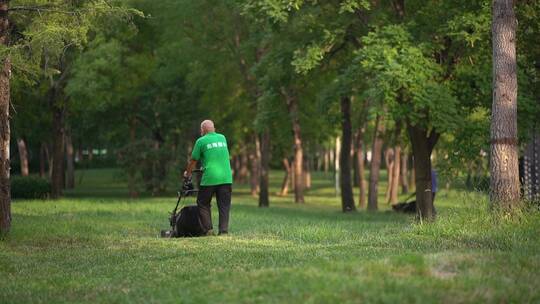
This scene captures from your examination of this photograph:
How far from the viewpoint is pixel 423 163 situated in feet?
73.1

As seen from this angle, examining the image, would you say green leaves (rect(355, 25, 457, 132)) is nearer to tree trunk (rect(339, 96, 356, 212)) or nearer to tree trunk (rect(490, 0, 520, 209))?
tree trunk (rect(490, 0, 520, 209))

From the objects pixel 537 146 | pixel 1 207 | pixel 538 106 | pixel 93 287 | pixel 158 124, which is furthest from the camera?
pixel 158 124

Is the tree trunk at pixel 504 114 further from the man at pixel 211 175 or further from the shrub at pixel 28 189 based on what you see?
the shrub at pixel 28 189

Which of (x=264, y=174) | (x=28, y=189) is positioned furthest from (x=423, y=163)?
(x=28, y=189)

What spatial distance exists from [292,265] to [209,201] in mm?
5282

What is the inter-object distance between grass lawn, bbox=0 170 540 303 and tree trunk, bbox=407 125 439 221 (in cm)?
798

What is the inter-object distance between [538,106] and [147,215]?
10.4 metres

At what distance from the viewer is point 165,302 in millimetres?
7320

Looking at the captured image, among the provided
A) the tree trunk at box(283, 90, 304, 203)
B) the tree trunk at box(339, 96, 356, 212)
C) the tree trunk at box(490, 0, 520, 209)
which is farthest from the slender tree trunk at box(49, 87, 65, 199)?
the tree trunk at box(490, 0, 520, 209)

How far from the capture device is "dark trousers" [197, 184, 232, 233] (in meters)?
13.9

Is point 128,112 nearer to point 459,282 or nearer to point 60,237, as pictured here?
point 60,237

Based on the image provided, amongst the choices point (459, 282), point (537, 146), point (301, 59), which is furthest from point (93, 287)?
point (537, 146)

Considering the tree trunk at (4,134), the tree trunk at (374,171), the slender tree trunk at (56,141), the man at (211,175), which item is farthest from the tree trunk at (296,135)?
the tree trunk at (4,134)

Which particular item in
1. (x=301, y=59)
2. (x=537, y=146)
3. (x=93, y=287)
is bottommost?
(x=93, y=287)
